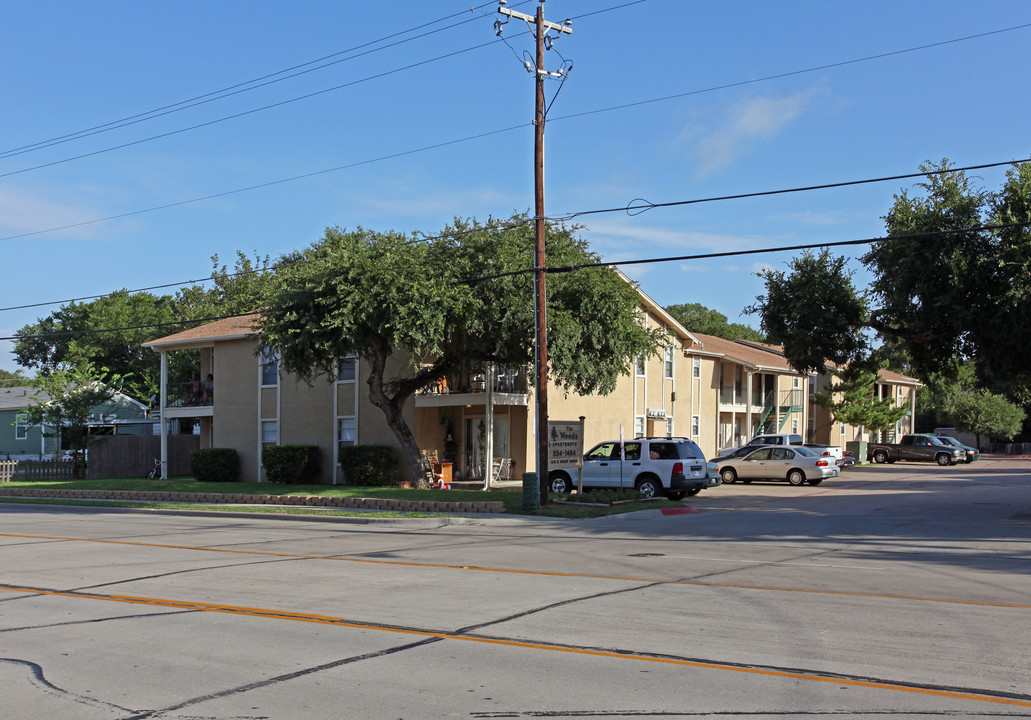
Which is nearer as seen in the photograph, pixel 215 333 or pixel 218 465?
pixel 218 465

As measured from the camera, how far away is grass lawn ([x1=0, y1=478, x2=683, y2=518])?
71.3 ft

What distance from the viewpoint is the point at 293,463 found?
3222cm

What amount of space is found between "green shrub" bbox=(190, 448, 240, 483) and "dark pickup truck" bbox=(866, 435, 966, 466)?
120 ft

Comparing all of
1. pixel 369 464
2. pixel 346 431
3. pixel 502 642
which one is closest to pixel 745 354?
pixel 346 431

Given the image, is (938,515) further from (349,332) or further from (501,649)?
(501,649)

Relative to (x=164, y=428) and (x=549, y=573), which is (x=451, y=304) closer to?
(x=549, y=573)

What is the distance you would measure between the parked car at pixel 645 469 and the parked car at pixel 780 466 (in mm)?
9114

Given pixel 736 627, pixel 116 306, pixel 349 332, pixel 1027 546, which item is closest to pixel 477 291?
pixel 349 332

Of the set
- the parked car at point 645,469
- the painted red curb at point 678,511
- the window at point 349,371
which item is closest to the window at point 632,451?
the parked car at point 645,469

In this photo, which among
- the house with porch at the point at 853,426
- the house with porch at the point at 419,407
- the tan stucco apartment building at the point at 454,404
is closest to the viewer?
the house with porch at the point at 419,407

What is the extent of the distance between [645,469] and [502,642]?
1755cm

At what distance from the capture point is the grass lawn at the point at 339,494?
2172 cm

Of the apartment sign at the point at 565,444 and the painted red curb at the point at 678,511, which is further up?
the apartment sign at the point at 565,444

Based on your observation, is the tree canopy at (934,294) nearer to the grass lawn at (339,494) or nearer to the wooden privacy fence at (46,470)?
the grass lawn at (339,494)
